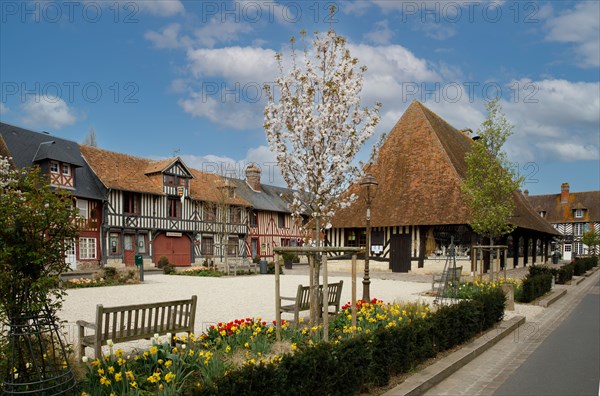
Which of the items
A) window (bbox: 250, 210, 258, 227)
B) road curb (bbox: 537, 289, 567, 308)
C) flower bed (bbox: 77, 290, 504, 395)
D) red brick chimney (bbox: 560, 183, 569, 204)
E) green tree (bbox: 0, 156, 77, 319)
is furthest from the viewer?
red brick chimney (bbox: 560, 183, 569, 204)

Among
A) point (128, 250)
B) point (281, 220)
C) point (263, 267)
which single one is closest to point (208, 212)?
point (128, 250)

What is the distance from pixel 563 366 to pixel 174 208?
28612mm

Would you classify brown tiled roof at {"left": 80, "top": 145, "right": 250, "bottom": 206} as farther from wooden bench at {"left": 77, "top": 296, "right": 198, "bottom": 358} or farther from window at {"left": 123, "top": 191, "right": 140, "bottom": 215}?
wooden bench at {"left": 77, "top": 296, "right": 198, "bottom": 358}

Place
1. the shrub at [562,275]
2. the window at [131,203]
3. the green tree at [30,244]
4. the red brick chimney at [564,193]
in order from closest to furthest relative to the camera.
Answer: the green tree at [30,244]
the shrub at [562,275]
the window at [131,203]
the red brick chimney at [564,193]

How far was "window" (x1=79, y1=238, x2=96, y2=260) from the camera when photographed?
26.6 metres

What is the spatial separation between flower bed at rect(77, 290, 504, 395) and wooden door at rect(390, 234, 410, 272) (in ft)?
56.1

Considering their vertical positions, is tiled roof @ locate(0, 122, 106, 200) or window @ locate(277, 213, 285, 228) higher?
tiled roof @ locate(0, 122, 106, 200)

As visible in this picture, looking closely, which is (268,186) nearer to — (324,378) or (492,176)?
(492,176)

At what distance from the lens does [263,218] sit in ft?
132

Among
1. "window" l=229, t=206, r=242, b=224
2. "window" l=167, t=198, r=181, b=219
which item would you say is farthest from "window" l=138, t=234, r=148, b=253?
"window" l=229, t=206, r=242, b=224

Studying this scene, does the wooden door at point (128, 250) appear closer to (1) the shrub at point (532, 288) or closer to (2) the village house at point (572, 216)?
(1) the shrub at point (532, 288)

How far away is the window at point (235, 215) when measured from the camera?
1414 inches

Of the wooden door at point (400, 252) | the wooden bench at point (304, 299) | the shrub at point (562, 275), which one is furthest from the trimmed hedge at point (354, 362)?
the wooden door at point (400, 252)

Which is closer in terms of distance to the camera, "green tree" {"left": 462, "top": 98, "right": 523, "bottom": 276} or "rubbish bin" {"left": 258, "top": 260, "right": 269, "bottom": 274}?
"green tree" {"left": 462, "top": 98, "right": 523, "bottom": 276}
